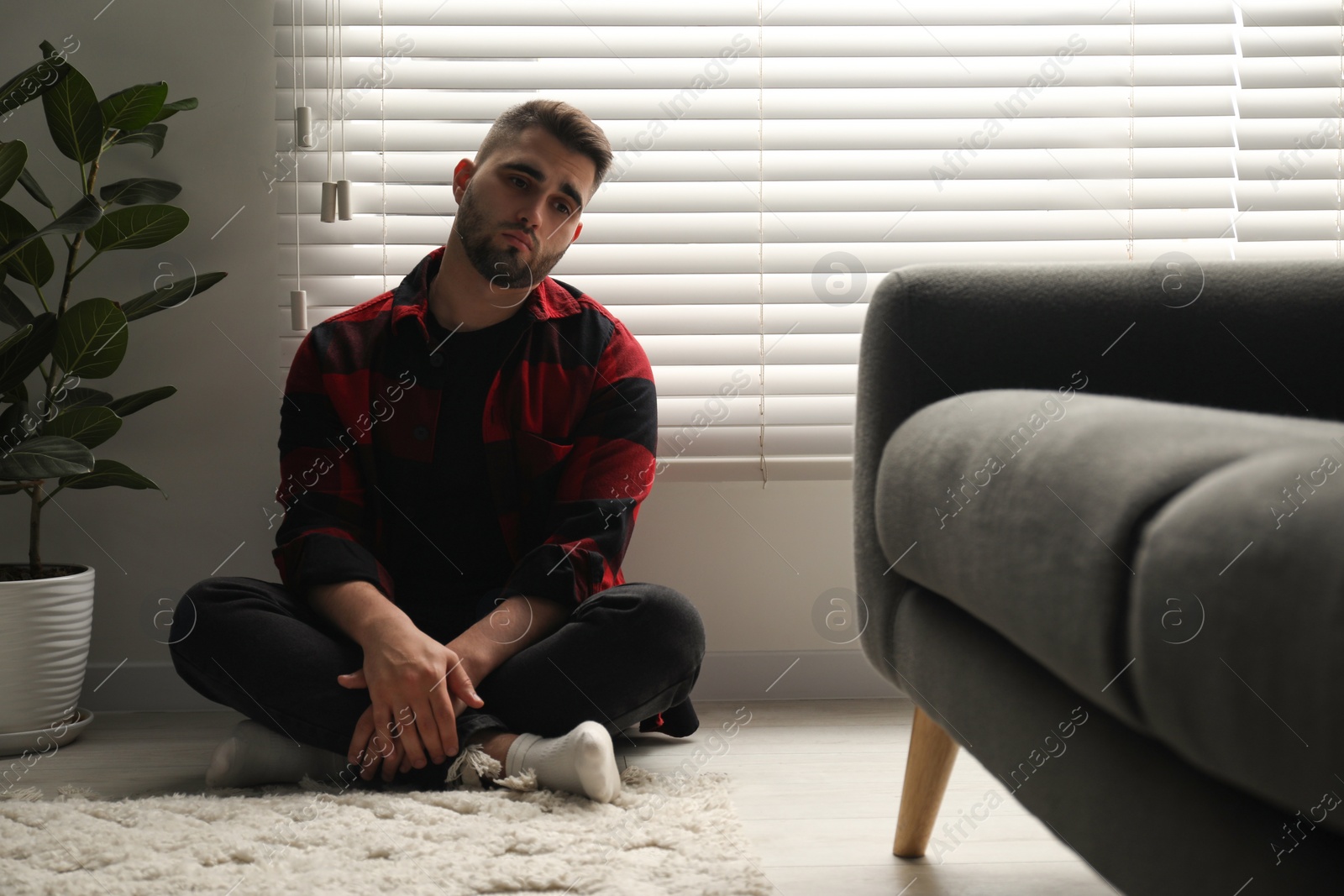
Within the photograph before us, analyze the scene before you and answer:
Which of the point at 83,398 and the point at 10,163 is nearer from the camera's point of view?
the point at 10,163

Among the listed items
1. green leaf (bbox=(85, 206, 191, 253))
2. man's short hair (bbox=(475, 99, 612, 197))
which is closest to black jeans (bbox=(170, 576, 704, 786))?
green leaf (bbox=(85, 206, 191, 253))

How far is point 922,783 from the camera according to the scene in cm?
96

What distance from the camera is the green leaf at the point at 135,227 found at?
1442 mm

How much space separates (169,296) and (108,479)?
0.94 ft

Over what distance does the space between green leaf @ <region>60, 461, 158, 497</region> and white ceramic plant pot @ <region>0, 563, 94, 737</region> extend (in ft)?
0.45

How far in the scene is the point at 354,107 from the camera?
161cm

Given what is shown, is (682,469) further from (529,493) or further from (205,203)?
(205,203)

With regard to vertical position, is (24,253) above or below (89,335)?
above

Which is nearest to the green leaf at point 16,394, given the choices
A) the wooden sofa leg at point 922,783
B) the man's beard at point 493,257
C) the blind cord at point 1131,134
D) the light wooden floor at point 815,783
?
the light wooden floor at point 815,783

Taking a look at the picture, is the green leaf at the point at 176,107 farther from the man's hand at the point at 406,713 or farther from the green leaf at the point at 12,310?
the man's hand at the point at 406,713

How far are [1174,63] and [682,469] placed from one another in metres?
1.10

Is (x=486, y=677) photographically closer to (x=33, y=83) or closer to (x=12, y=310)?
(x=12, y=310)

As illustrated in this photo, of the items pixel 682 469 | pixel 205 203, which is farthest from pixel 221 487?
pixel 682 469

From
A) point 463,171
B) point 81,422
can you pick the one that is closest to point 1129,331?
point 463,171
